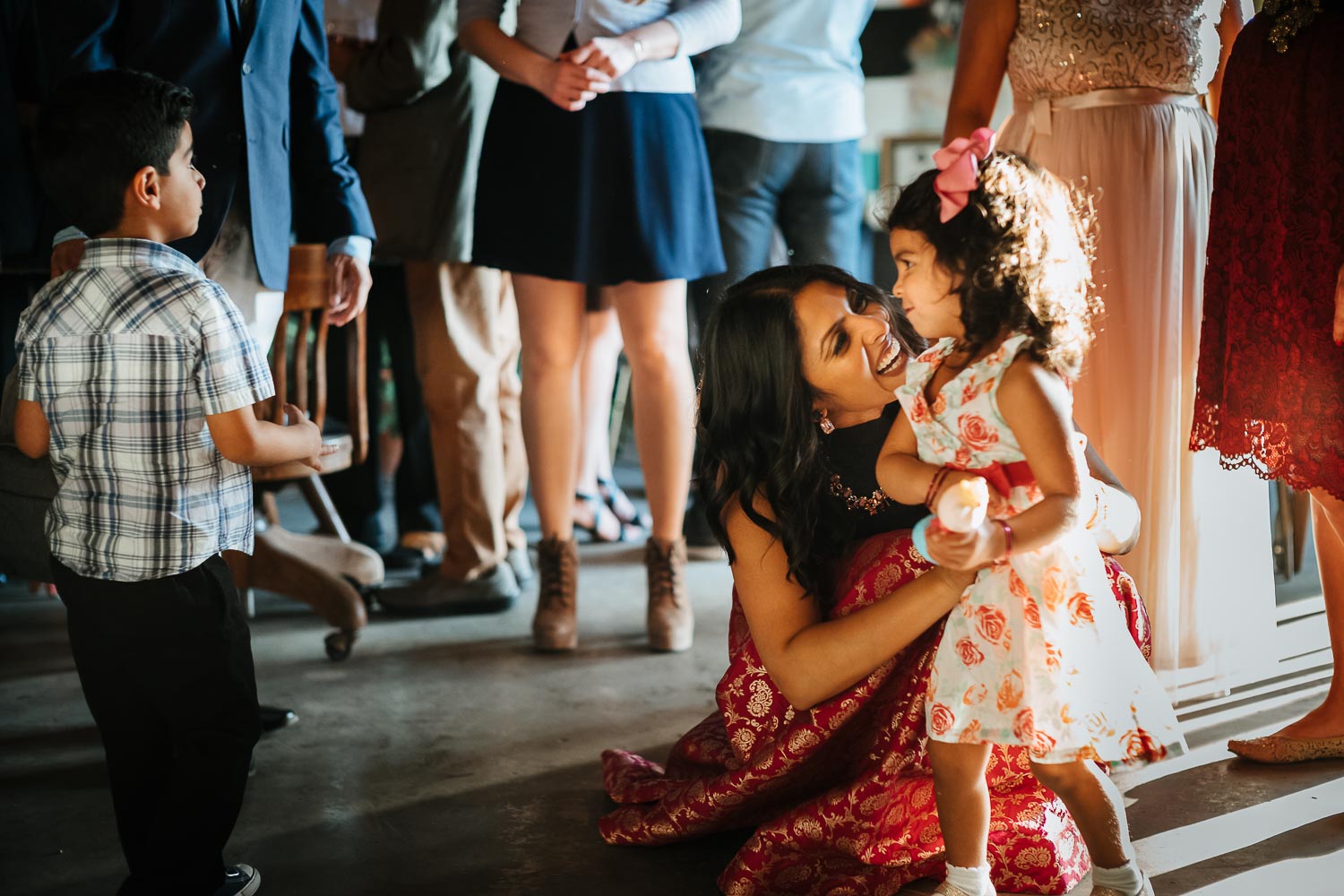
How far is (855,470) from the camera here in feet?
5.39

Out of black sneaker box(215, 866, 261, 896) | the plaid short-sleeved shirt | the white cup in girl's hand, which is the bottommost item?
black sneaker box(215, 866, 261, 896)

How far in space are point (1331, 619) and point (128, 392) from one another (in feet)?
5.47

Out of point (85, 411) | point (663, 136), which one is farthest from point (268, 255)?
point (663, 136)

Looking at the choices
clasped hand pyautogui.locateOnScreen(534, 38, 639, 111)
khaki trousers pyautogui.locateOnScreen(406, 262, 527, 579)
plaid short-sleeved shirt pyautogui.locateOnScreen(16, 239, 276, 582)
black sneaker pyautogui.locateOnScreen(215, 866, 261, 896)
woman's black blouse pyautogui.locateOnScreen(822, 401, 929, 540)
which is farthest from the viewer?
khaki trousers pyautogui.locateOnScreen(406, 262, 527, 579)

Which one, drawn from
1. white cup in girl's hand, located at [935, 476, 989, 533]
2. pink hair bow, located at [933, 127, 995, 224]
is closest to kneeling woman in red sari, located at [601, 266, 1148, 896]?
white cup in girl's hand, located at [935, 476, 989, 533]

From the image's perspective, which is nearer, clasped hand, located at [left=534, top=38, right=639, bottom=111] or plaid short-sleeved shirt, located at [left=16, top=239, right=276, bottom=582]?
plaid short-sleeved shirt, located at [left=16, top=239, right=276, bottom=582]

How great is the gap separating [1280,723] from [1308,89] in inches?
38.0

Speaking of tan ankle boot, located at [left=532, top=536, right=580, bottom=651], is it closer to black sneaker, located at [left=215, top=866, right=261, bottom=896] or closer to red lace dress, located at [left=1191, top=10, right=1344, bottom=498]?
black sneaker, located at [left=215, top=866, right=261, bottom=896]

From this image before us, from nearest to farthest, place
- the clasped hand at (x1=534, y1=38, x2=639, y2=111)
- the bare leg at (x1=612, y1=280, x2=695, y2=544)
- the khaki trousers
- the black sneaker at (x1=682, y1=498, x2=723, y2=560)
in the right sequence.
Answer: the clasped hand at (x1=534, y1=38, x2=639, y2=111) < the bare leg at (x1=612, y1=280, x2=695, y2=544) < the khaki trousers < the black sneaker at (x1=682, y1=498, x2=723, y2=560)

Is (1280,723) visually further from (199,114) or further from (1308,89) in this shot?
(199,114)

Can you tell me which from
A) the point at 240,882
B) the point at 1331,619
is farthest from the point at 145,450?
the point at 1331,619

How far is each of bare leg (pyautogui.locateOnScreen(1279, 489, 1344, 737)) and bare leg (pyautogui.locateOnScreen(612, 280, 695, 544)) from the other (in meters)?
1.11

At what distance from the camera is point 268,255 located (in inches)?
77.0

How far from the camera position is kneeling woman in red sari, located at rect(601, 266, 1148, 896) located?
1.48 metres
